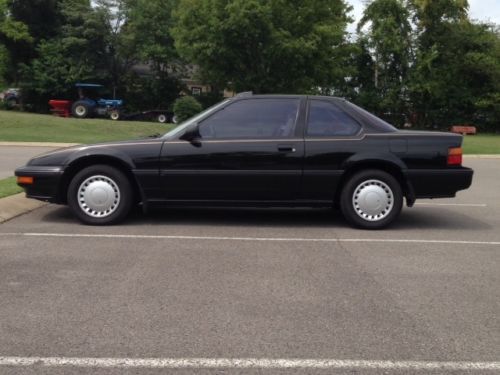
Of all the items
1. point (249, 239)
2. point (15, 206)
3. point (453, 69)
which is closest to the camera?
point (249, 239)

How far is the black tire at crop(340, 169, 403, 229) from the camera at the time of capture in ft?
23.9

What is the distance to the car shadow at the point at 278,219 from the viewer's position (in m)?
7.60

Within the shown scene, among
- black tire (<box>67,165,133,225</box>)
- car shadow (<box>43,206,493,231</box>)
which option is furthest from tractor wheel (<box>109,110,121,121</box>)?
black tire (<box>67,165,133,225</box>)

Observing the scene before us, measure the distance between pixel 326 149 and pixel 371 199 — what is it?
2.70 ft

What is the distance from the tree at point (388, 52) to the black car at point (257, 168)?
3800cm

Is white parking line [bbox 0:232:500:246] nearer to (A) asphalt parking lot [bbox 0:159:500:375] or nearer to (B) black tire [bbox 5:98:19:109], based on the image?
(A) asphalt parking lot [bbox 0:159:500:375]

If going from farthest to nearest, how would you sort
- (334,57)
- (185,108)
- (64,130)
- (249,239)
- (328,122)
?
(334,57)
(185,108)
(64,130)
(328,122)
(249,239)

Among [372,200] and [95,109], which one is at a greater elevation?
[95,109]

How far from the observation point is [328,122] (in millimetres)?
7402

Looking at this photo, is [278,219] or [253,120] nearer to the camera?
[253,120]

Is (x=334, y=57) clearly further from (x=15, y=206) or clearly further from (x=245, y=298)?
(x=245, y=298)

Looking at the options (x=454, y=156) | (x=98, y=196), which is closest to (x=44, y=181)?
(x=98, y=196)

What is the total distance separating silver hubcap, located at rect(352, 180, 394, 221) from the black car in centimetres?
1

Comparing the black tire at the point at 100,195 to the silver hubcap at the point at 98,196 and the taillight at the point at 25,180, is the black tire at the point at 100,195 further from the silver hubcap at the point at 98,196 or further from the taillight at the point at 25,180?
the taillight at the point at 25,180
